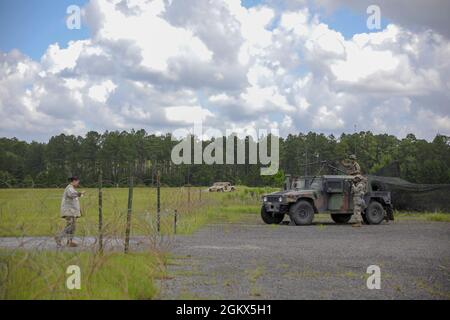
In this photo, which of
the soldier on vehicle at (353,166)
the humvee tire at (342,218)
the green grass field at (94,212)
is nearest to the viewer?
the green grass field at (94,212)

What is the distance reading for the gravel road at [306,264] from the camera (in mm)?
8648

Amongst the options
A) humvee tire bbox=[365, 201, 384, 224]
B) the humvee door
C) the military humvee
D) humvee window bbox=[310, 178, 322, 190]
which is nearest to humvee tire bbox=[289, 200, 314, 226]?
the military humvee

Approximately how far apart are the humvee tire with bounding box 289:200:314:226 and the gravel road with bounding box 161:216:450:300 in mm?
2339

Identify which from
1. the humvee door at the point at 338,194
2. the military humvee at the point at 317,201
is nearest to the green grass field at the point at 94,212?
the military humvee at the point at 317,201

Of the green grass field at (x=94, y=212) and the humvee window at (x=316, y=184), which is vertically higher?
the humvee window at (x=316, y=184)

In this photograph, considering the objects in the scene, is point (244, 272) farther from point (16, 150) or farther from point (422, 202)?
point (16, 150)

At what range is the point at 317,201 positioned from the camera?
22.3m

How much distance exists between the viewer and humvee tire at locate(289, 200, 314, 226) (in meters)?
21.9

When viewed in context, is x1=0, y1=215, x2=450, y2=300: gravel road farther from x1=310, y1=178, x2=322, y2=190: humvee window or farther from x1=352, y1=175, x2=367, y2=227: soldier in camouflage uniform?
x1=310, y1=178, x2=322, y2=190: humvee window

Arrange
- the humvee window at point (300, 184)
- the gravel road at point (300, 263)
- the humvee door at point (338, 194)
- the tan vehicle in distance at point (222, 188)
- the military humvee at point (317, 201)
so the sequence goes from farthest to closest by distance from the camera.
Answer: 1. the tan vehicle in distance at point (222, 188)
2. the humvee window at point (300, 184)
3. the humvee door at point (338, 194)
4. the military humvee at point (317, 201)
5. the gravel road at point (300, 263)

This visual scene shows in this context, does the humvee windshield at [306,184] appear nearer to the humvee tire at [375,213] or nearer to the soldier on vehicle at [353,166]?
the soldier on vehicle at [353,166]

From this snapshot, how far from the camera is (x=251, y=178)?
89.1 meters

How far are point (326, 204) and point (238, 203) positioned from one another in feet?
50.8

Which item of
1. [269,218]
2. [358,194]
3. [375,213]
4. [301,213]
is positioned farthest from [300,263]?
[375,213]
